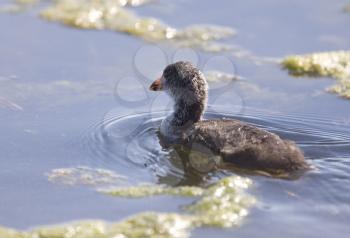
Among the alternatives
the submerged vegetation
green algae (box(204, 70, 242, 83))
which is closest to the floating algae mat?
green algae (box(204, 70, 242, 83))

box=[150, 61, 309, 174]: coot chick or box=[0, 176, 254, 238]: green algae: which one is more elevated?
box=[150, 61, 309, 174]: coot chick

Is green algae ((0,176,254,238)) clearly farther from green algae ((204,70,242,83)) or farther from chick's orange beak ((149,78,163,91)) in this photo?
green algae ((204,70,242,83))

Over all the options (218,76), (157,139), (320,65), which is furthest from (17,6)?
(320,65)

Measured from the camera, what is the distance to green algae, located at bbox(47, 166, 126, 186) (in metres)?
7.70

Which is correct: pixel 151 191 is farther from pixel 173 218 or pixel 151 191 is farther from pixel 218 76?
pixel 218 76

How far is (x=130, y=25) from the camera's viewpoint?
38.6ft

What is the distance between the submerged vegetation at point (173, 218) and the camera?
669cm

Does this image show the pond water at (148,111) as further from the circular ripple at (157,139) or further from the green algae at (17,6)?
the green algae at (17,6)

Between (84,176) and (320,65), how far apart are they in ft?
13.5

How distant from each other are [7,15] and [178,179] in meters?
4.92

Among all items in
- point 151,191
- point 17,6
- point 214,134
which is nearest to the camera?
point 151,191

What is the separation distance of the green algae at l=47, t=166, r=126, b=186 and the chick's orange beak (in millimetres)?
1724

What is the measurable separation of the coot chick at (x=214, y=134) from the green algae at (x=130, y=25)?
2.08 meters

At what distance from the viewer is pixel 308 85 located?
10469 millimetres
